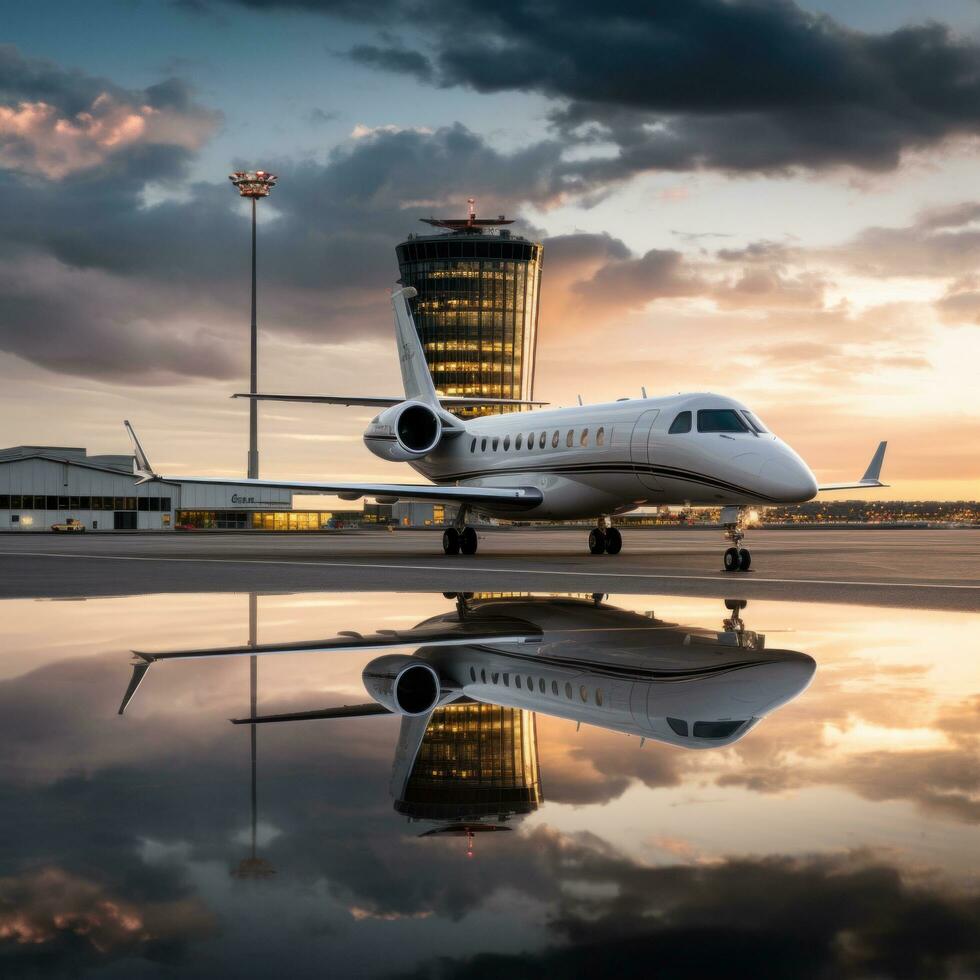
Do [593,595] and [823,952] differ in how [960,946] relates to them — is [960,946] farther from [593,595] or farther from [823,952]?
[593,595]

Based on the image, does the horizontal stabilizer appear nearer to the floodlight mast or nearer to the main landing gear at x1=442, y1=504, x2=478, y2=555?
the main landing gear at x1=442, y1=504, x2=478, y2=555

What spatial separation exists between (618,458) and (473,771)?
1962cm

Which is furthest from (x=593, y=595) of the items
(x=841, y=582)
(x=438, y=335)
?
(x=438, y=335)

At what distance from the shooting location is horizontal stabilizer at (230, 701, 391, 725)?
16.3 feet

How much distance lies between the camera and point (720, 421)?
21094 mm

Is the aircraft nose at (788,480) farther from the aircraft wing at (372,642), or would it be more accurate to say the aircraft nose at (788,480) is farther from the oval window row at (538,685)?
the oval window row at (538,685)

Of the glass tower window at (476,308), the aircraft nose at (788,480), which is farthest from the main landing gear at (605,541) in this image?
the glass tower window at (476,308)

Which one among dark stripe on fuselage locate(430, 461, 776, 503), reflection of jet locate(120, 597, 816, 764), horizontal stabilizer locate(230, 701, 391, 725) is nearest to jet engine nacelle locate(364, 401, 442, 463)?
dark stripe on fuselage locate(430, 461, 776, 503)

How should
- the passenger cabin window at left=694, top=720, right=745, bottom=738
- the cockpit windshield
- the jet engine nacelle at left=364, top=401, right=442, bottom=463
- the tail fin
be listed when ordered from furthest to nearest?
the tail fin
the jet engine nacelle at left=364, top=401, right=442, bottom=463
the cockpit windshield
the passenger cabin window at left=694, top=720, right=745, bottom=738

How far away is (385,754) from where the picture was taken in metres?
4.23

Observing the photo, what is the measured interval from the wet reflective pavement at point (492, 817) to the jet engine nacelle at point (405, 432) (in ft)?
70.3

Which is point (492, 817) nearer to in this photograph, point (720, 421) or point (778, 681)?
point (778, 681)

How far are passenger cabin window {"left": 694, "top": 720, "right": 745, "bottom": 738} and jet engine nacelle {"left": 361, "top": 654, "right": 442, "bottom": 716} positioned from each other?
127 centimetres

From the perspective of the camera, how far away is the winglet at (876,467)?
91.4ft
